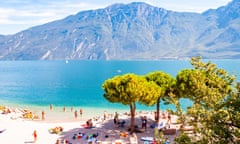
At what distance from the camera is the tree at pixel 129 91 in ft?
110

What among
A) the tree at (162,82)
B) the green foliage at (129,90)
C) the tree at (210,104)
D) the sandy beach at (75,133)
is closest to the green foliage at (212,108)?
the tree at (210,104)

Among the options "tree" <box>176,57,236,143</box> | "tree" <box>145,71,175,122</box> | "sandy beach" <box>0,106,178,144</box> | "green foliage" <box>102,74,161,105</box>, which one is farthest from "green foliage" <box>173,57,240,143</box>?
"tree" <box>145,71,175,122</box>

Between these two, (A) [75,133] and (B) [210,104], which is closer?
(B) [210,104]

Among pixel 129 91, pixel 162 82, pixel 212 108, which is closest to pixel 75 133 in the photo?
pixel 129 91

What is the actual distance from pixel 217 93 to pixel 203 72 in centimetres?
74

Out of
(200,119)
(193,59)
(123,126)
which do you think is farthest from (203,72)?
(123,126)

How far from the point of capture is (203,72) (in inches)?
378

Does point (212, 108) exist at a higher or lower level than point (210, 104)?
lower

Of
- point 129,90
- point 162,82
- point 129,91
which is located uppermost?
point 162,82

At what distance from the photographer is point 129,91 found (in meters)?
33.4

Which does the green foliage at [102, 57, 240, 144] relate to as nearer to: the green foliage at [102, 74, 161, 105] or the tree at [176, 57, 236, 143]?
the tree at [176, 57, 236, 143]

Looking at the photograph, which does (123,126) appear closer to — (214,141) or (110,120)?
(110,120)

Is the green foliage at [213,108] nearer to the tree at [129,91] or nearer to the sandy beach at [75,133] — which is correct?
the sandy beach at [75,133]

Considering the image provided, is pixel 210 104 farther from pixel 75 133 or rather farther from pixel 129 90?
pixel 75 133
